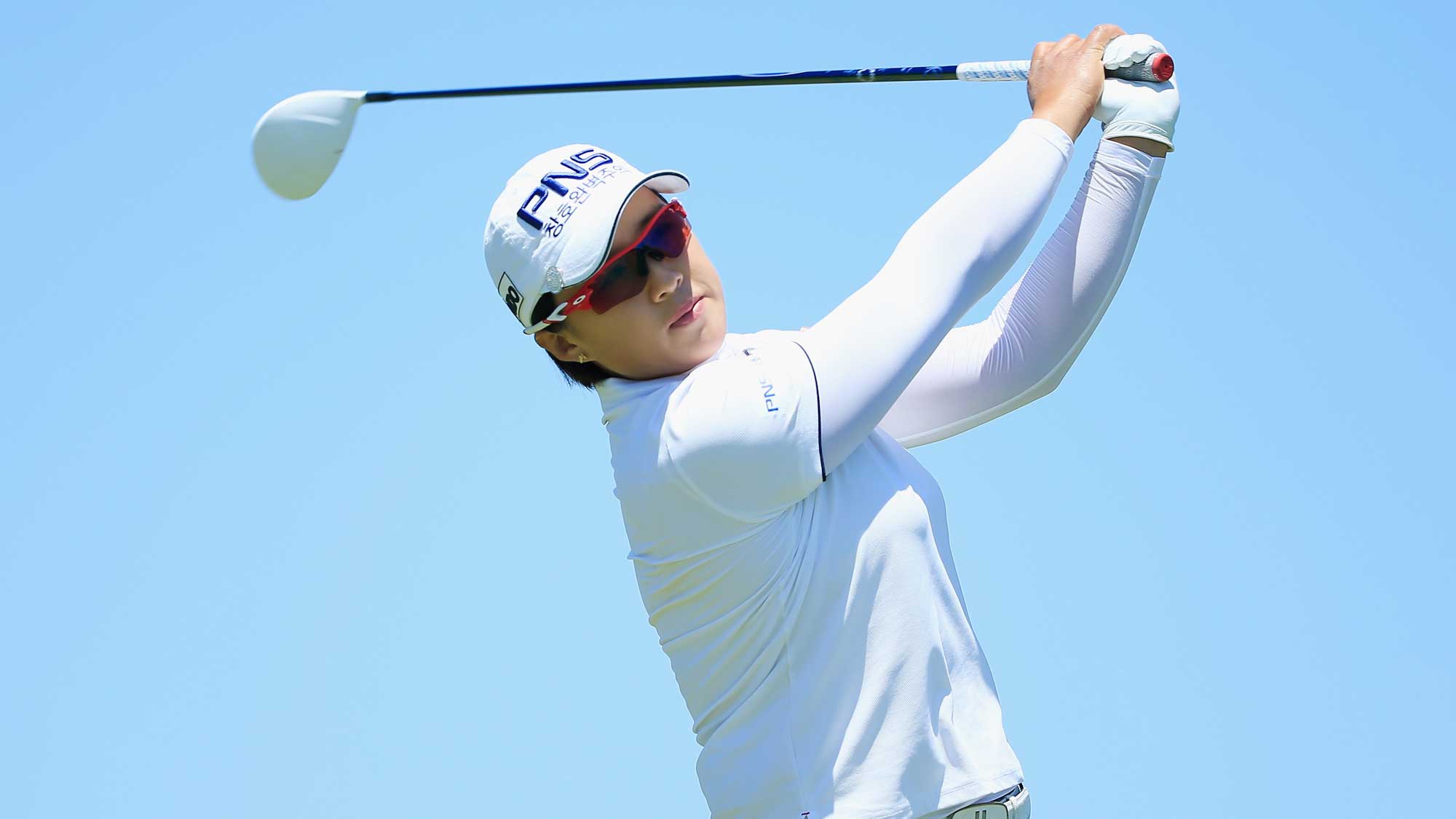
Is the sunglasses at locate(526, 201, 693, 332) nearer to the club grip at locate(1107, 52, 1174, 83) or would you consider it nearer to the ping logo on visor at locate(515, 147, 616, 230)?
the ping logo on visor at locate(515, 147, 616, 230)

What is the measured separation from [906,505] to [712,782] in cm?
65

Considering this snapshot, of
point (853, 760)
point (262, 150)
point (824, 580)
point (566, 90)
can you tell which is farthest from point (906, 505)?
point (262, 150)

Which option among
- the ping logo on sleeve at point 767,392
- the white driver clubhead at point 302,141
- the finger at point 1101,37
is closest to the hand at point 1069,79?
the finger at point 1101,37

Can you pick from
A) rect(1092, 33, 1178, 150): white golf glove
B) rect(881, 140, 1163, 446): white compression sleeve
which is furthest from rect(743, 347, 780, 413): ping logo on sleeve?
rect(1092, 33, 1178, 150): white golf glove

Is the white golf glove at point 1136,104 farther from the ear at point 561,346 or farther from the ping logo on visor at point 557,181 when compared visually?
the ear at point 561,346

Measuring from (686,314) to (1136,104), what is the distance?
98cm

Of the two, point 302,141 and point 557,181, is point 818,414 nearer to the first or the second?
point 557,181

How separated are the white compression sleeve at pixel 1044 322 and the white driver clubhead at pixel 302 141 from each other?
4.88 ft

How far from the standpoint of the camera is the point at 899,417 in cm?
313

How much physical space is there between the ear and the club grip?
46.2 inches

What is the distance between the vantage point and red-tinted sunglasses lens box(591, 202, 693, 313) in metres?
2.66

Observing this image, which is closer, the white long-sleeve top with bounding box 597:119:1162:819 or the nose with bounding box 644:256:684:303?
the white long-sleeve top with bounding box 597:119:1162:819

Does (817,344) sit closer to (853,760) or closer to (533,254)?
(533,254)

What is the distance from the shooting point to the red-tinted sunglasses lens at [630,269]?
266 cm
